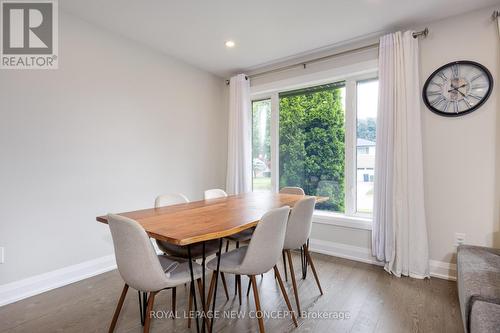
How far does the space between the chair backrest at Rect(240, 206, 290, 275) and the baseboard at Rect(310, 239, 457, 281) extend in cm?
183

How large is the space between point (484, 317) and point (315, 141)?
2.59m

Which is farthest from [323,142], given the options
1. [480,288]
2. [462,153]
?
[480,288]

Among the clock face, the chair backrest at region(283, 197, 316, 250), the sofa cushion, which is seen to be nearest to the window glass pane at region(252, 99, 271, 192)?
Answer: the chair backrest at region(283, 197, 316, 250)

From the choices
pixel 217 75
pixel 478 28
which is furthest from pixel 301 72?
pixel 478 28

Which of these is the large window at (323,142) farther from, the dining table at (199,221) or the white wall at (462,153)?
the dining table at (199,221)

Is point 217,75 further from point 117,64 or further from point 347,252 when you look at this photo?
point 347,252

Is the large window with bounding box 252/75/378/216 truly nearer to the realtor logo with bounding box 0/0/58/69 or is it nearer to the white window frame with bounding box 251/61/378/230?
the white window frame with bounding box 251/61/378/230

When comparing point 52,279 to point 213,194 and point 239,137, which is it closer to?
point 213,194

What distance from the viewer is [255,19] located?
2.61 metres

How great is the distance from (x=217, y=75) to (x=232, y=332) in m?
3.58

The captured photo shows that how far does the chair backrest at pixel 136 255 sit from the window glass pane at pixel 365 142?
2.60 metres

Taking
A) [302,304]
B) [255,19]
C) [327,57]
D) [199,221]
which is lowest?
[302,304]

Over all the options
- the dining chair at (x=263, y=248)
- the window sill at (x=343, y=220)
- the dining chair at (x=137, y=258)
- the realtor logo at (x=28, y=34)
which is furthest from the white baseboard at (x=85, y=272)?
the realtor logo at (x=28, y=34)

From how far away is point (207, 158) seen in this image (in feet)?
13.3
